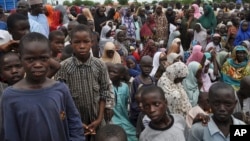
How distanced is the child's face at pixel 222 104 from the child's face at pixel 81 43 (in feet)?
3.68

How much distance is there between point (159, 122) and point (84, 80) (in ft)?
2.46

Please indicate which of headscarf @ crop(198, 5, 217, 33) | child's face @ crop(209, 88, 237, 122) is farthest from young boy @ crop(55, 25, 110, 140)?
headscarf @ crop(198, 5, 217, 33)

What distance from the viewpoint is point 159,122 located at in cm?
337

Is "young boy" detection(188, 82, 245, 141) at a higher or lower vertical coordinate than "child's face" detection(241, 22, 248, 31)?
higher

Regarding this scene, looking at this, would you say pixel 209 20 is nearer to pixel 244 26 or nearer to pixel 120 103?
pixel 244 26

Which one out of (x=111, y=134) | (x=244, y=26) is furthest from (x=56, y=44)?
(x=244, y=26)

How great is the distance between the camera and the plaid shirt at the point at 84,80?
12.0 ft

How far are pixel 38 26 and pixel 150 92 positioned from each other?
2.61m

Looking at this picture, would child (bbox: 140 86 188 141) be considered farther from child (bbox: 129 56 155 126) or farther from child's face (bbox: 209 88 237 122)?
child (bbox: 129 56 155 126)

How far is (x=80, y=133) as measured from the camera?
114 inches

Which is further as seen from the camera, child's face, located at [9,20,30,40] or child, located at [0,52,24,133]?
child's face, located at [9,20,30,40]

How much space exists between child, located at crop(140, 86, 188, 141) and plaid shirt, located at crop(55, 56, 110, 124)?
1.58 ft

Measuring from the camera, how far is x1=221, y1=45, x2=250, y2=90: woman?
6.78 meters

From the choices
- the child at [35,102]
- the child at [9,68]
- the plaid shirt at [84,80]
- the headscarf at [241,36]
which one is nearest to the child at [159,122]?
the plaid shirt at [84,80]
